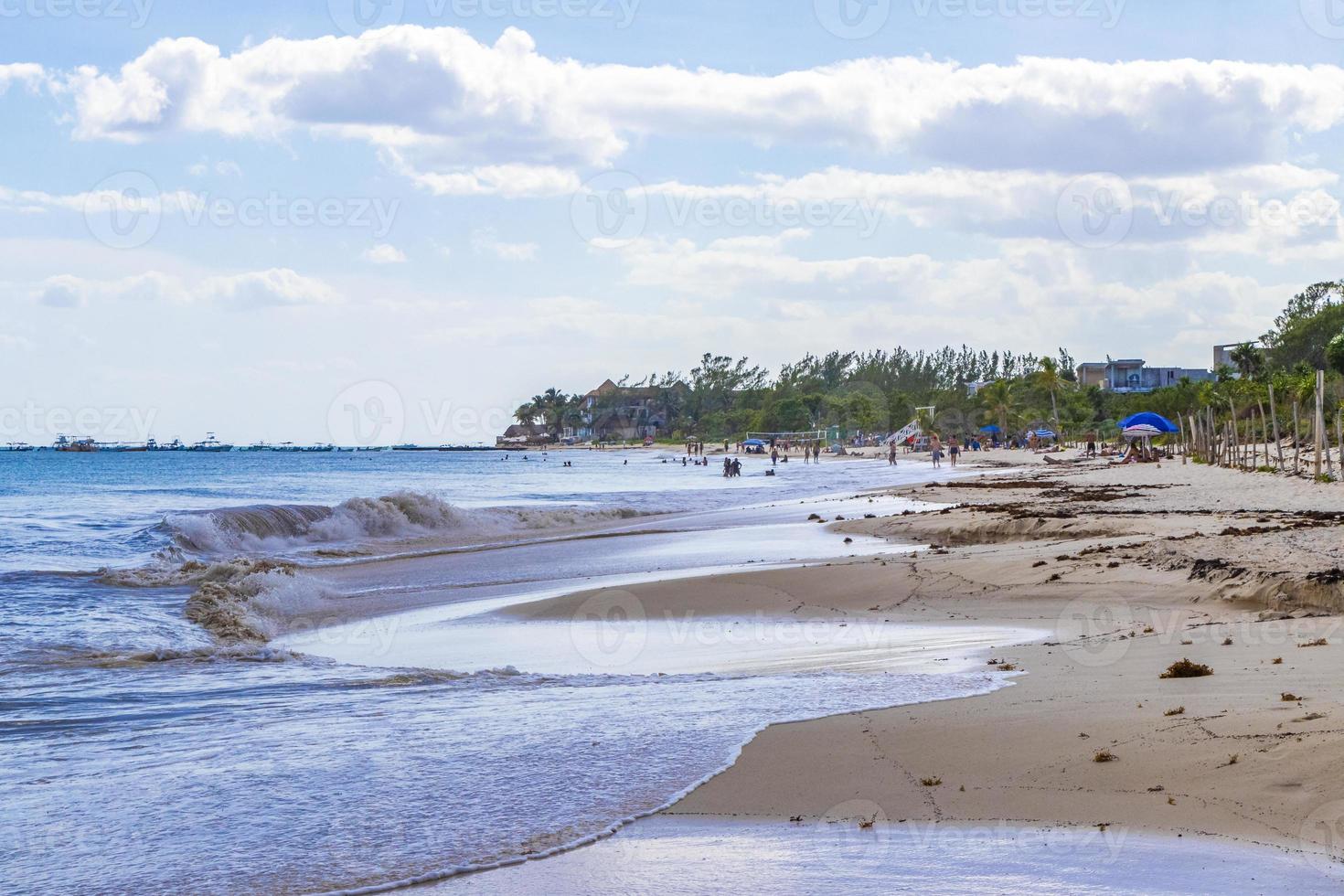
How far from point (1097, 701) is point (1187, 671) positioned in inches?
34.6

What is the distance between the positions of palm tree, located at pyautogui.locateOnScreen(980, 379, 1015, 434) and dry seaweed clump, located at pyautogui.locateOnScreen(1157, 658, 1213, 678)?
11760cm

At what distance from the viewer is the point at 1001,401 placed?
412ft

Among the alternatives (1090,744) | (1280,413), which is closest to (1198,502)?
(1090,744)

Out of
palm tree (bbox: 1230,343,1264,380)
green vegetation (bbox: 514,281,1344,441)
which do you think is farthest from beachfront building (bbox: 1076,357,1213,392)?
palm tree (bbox: 1230,343,1264,380)

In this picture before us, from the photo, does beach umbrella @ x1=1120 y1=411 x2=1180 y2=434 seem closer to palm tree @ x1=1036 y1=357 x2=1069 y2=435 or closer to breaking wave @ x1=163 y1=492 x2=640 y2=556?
breaking wave @ x1=163 y1=492 x2=640 y2=556

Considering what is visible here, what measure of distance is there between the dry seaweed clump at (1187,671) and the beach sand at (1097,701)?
7cm

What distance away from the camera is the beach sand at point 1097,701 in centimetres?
512

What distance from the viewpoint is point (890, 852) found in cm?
473

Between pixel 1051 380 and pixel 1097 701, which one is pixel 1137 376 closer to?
pixel 1051 380

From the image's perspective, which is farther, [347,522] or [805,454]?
[805,454]

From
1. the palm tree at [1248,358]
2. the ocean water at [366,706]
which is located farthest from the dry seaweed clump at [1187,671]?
the palm tree at [1248,358]

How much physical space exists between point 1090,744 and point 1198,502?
18925 millimetres

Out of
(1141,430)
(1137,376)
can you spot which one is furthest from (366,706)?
(1137,376)

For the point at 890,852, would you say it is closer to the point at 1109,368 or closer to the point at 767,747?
the point at 767,747
